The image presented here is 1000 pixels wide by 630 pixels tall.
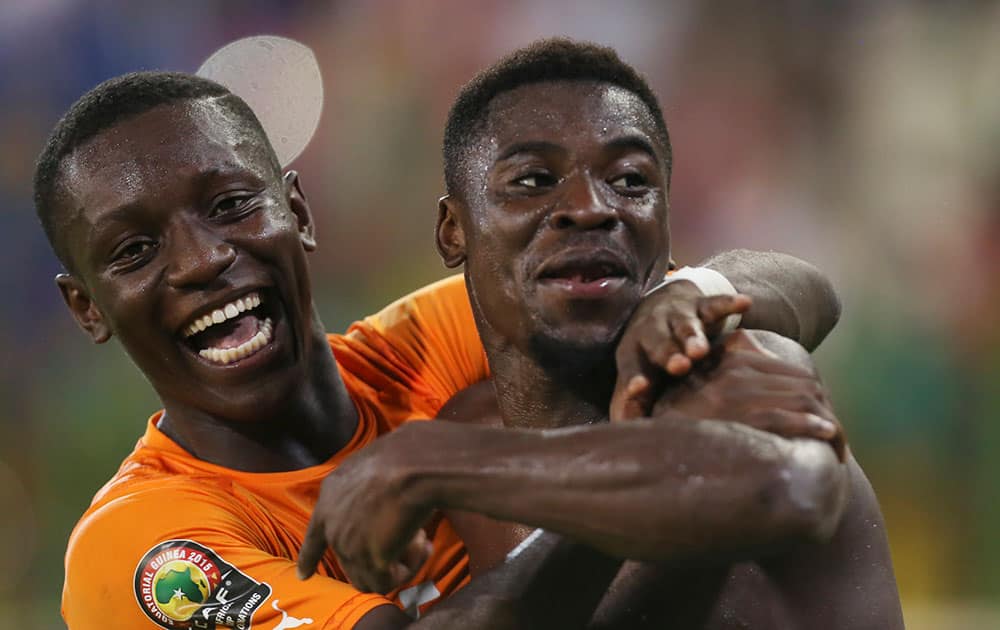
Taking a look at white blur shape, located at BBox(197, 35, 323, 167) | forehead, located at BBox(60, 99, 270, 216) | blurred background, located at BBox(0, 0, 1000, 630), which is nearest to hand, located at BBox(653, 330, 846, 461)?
forehead, located at BBox(60, 99, 270, 216)

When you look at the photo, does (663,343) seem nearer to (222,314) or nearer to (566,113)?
(566,113)

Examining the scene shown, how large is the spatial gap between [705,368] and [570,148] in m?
0.54

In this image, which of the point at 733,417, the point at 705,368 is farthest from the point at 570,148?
the point at 733,417

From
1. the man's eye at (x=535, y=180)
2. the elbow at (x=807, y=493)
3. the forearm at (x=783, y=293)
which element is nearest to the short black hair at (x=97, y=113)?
the man's eye at (x=535, y=180)

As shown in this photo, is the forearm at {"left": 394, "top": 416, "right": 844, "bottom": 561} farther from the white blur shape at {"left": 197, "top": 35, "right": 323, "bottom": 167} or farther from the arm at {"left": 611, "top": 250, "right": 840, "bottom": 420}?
the white blur shape at {"left": 197, "top": 35, "right": 323, "bottom": 167}

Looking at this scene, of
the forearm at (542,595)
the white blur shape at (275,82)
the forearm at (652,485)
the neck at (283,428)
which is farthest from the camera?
the white blur shape at (275,82)

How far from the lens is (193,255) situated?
7.90 ft

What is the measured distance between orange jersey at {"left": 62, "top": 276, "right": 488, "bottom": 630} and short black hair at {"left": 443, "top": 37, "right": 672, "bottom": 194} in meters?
0.74

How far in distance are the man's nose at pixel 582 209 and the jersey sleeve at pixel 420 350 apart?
0.84 metres

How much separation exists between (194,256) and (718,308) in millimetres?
1172

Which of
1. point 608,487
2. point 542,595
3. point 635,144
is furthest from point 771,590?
point 635,144

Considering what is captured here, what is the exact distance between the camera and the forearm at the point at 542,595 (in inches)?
73.4

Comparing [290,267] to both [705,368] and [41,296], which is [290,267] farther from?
[41,296]

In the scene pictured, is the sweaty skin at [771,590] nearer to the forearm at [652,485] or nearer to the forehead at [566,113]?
the forearm at [652,485]
